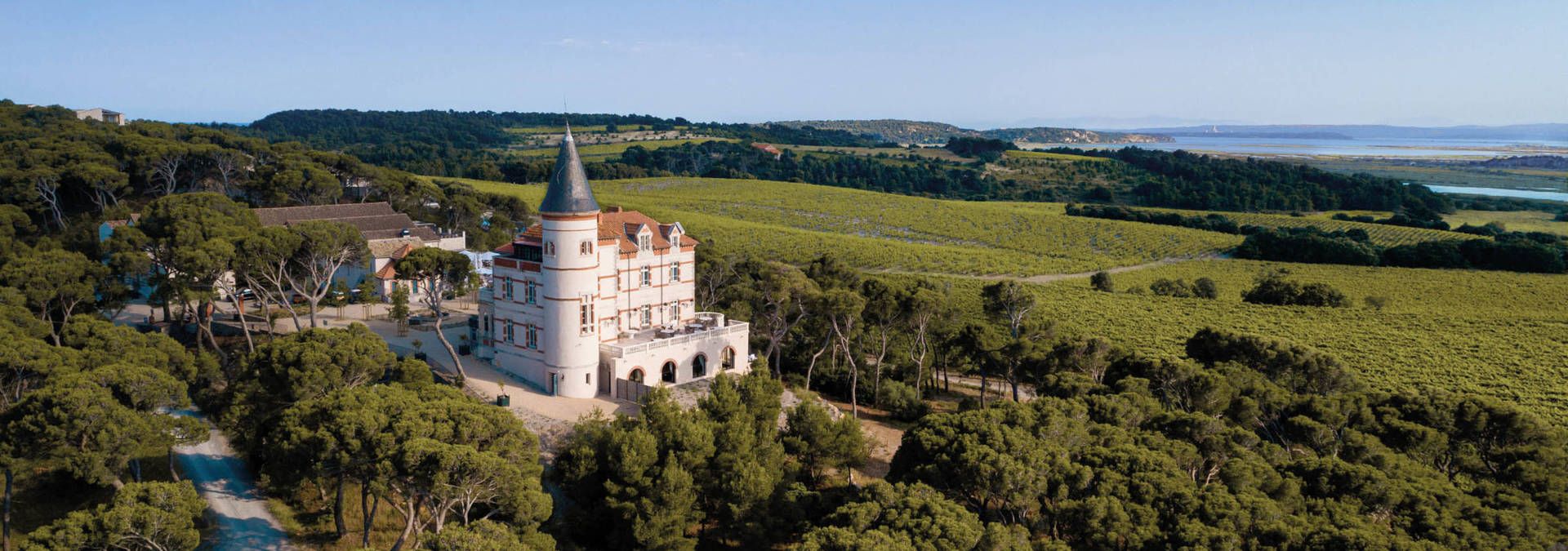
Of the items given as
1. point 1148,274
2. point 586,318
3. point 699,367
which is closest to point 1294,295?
point 1148,274

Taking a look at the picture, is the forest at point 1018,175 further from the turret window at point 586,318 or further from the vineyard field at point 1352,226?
the turret window at point 586,318

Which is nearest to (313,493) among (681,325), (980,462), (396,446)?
(396,446)

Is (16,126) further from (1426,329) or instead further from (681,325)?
(1426,329)

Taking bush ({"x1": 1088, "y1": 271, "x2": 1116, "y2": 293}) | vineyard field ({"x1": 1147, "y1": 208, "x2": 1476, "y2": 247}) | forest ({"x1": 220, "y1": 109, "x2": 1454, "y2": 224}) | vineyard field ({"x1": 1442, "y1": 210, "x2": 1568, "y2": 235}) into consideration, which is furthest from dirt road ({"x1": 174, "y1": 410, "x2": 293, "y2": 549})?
vineyard field ({"x1": 1442, "y1": 210, "x2": 1568, "y2": 235})

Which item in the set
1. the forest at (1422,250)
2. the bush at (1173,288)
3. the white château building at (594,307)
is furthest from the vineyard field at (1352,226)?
the white château building at (594,307)

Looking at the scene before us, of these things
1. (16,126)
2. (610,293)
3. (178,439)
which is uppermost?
(16,126)

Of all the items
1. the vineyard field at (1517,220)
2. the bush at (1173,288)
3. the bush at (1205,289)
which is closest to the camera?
the bush at (1205,289)
